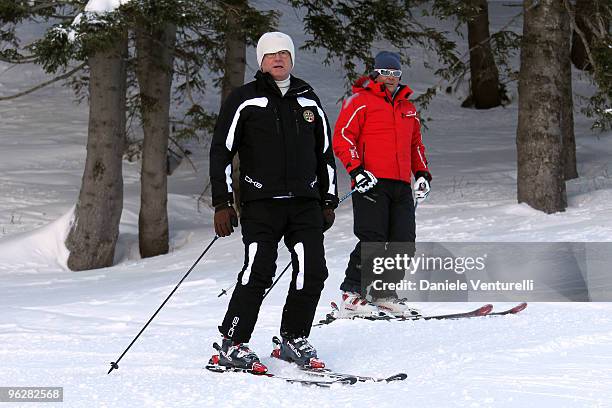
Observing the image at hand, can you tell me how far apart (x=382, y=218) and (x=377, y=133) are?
0.59m

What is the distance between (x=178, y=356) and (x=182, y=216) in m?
8.94

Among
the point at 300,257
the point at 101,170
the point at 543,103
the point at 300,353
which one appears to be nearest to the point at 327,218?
the point at 300,257

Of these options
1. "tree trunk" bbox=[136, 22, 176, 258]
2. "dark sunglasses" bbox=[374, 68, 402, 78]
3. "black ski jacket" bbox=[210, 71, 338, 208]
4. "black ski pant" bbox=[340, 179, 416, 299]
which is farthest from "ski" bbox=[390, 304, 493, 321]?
"tree trunk" bbox=[136, 22, 176, 258]

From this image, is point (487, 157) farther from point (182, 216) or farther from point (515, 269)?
point (515, 269)

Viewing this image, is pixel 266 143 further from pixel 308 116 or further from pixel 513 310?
pixel 513 310

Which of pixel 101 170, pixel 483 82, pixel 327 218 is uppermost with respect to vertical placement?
pixel 483 82

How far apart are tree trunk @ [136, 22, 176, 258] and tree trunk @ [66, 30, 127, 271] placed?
608 millimetres

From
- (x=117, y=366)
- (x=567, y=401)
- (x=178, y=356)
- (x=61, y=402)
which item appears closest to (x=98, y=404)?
(x=61, y=402)

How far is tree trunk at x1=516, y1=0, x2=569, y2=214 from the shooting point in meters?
11.4

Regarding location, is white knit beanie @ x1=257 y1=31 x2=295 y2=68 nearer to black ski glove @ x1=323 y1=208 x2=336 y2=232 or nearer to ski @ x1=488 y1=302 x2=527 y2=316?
black ski glove @ x1=323 y1=208 x2=336 y2=232

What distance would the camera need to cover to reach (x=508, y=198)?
519 inches

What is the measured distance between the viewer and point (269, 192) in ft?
17.7

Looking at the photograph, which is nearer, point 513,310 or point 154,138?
point 513,310

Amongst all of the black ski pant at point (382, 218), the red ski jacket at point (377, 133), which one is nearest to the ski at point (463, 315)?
the black ski pant at point (382, 218)
